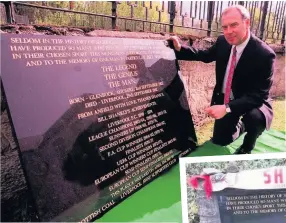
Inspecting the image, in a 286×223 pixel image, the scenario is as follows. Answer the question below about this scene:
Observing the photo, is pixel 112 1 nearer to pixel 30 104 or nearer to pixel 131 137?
pixel 131 137

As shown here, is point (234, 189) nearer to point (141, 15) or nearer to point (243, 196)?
point (243, 196)

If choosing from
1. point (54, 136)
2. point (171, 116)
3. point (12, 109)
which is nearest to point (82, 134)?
point (54, 136)

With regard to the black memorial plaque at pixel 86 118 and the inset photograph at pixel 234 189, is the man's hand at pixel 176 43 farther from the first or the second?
the inset photograph at pixel 234 189

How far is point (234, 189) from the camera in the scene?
1.80 metres

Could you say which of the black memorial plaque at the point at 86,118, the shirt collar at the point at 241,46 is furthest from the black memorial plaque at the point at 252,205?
the shirt collar at the point at 241,46

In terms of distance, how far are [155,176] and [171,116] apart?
21.7 inches

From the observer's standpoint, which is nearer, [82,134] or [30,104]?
Answer: [30,104]

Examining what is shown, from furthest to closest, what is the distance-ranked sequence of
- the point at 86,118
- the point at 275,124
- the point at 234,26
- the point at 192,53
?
the point at 275,124 < the point at 192,53 < the point at 234,26 < the point at 86,118

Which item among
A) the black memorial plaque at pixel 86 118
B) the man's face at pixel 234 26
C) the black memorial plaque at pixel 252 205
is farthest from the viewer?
the man's face at pixel 234 26

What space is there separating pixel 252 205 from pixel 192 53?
64.3 inches

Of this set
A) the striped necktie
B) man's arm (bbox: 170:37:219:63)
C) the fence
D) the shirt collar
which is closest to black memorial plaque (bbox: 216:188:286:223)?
the striped necktie

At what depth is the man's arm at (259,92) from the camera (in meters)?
2.64

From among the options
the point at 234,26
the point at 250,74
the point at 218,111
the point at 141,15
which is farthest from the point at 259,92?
the point at 141,15

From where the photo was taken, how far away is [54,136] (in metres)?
1.71
